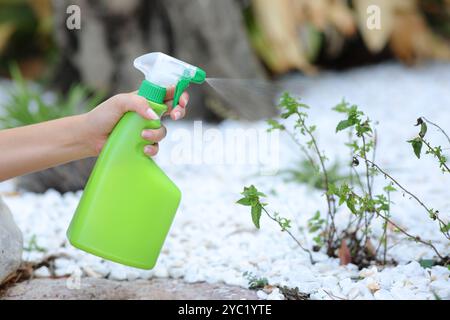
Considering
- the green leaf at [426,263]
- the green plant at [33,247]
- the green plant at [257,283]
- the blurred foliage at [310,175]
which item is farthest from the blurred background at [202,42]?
the green leaf at [426,263]

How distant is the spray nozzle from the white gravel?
40 centimetres

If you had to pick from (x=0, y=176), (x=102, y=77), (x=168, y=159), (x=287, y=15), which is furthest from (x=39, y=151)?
(x=287, y=15)

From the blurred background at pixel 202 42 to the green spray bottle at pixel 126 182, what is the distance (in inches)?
32.9

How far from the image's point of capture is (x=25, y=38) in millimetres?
3395


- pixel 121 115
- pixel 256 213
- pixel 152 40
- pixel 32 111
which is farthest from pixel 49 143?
pixel 152 40

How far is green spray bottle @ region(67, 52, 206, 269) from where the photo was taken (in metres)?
1.07

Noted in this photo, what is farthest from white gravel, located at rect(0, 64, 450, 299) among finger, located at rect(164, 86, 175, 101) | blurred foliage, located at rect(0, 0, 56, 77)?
blurred foliage, located at rect(0, 0, 56, 77)

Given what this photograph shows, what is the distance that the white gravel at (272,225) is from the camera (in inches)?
47.8

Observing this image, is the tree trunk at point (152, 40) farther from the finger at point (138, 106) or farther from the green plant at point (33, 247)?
the finger at point (138, 106)

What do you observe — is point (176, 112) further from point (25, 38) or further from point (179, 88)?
point (25, 38)

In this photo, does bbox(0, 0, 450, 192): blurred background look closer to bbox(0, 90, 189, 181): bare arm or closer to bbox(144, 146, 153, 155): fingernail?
bbox(0, 90, 189, 181): bare arm

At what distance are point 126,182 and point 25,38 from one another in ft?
8.33

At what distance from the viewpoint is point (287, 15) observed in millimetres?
2775

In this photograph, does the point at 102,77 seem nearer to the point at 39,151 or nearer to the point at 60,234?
the point at 60,234
